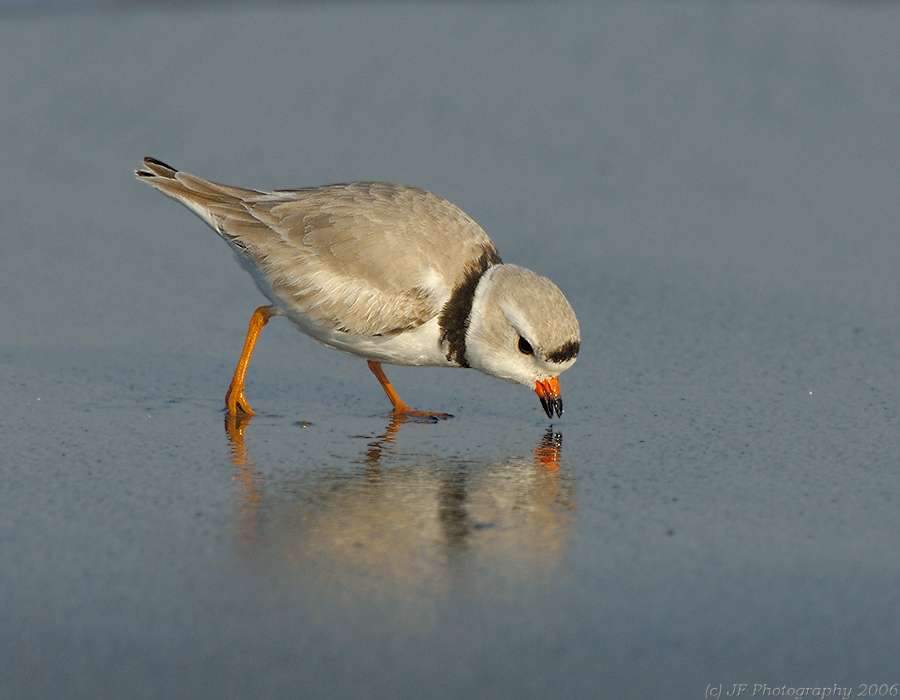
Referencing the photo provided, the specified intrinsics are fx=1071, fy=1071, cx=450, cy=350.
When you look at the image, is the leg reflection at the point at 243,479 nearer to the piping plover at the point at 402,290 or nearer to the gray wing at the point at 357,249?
the piping plover at the point at 402,290

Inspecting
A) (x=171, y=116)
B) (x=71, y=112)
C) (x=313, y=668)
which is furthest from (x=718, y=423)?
(x=71, y=112)

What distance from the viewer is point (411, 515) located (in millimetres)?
4074

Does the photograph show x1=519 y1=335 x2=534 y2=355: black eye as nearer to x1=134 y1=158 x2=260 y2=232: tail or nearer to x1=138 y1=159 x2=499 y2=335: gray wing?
x1=138 y1=159 x2=499 y2=335: gray wing

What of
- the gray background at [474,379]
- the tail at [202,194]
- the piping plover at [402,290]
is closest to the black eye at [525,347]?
the piping plover at [402,290]

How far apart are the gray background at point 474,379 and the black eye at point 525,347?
0.38 metres

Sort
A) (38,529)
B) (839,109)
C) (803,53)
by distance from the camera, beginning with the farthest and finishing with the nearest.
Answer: (803,53) < (839,109) < (38,529)

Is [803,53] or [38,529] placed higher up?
[803,53]

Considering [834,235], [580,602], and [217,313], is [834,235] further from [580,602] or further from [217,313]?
[580,602]

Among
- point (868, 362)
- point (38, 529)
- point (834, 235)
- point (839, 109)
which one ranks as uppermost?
point (839, 109)

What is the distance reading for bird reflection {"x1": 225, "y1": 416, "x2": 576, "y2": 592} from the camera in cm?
363

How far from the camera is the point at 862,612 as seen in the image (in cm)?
332

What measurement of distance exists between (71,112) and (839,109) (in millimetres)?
6702

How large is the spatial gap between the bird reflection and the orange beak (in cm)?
32

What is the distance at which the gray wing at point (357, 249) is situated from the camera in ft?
17.8
